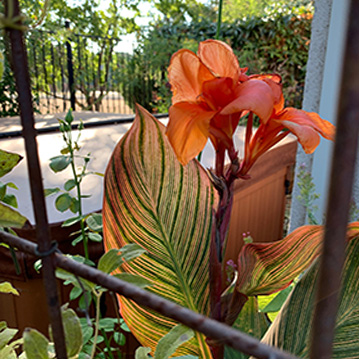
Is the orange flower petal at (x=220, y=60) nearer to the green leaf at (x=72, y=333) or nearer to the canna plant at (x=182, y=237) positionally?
the canna plant at (x=182, y=237)

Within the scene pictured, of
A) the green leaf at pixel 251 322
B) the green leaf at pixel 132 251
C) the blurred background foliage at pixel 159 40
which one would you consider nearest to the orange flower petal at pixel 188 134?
the green leaf at pixel 132 251

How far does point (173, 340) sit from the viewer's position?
34 centimetres

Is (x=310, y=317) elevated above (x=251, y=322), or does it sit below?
above

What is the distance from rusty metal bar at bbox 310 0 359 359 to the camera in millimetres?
122

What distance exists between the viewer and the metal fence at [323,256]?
124mm

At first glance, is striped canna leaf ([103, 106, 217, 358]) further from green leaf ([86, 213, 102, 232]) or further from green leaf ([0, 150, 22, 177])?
green leaf ([0, 150, 22, 177])

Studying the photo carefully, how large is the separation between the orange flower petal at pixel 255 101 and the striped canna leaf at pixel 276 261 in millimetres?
238

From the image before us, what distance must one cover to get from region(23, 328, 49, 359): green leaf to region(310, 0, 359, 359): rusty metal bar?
202mm

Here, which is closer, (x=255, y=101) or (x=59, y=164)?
(x=255, y=101)

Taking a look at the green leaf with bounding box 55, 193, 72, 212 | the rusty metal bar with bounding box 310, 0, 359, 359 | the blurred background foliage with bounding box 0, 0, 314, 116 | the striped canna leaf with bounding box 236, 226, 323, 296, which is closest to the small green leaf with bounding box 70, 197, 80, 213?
the green leaf with bounding box 55, 193, 72, 212

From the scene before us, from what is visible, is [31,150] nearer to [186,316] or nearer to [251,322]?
[186,316]

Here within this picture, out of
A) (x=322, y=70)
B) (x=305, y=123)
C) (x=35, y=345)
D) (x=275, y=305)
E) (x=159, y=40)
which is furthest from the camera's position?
(x=159, y=40)

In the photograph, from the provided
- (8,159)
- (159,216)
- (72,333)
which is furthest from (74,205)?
(72,333)

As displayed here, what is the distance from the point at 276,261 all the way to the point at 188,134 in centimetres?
27
